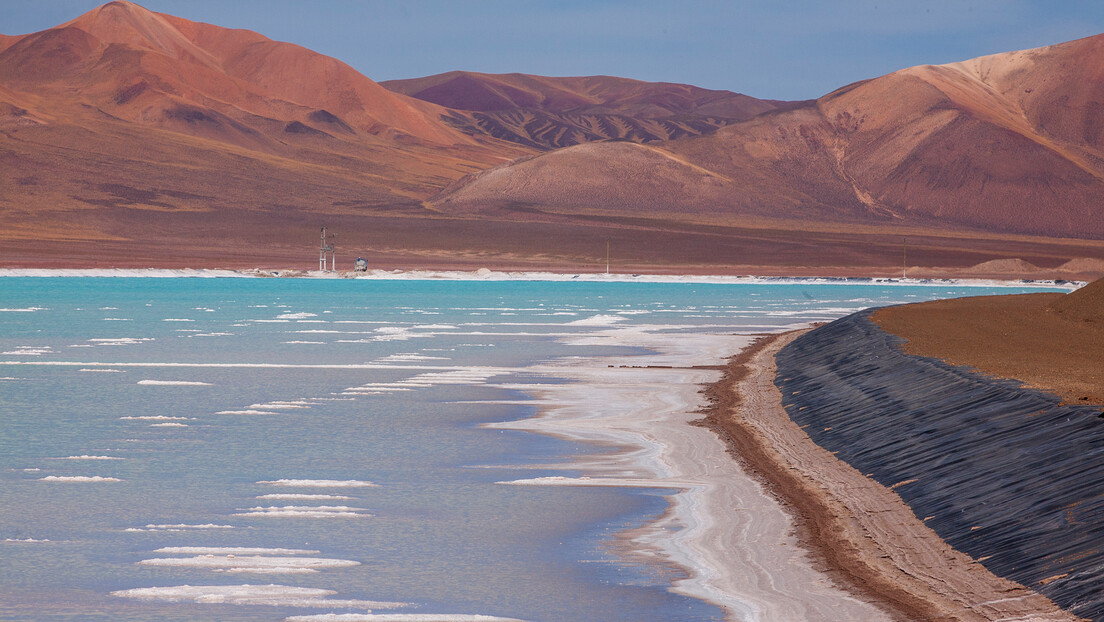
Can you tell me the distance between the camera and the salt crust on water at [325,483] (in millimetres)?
14586

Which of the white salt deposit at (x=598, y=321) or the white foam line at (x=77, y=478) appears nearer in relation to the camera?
the white foam line at (x=77, y=478)

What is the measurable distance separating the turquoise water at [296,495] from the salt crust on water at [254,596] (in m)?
0.03

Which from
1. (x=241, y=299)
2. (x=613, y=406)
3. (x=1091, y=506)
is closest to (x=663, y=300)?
(x=241, y=299)

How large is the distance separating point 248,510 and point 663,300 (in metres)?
63.1

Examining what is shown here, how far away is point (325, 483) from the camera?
48.3 feet

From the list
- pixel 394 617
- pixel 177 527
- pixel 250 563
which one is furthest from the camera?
pixel 177 527

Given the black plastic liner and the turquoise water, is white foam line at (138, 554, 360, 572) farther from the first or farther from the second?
the black plastic liner

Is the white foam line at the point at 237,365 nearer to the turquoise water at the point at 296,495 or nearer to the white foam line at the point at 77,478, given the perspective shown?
the turquoise water at the point at 296,495

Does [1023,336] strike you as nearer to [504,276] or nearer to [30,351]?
[30,351]

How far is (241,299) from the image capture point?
72250mm

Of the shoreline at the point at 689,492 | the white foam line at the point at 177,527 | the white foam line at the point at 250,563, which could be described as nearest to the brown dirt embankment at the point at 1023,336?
the shoreline at the point at 689,492

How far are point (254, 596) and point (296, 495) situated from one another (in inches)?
162

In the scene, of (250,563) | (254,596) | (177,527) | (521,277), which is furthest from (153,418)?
(521,277)

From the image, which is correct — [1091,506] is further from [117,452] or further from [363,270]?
[363,270]
